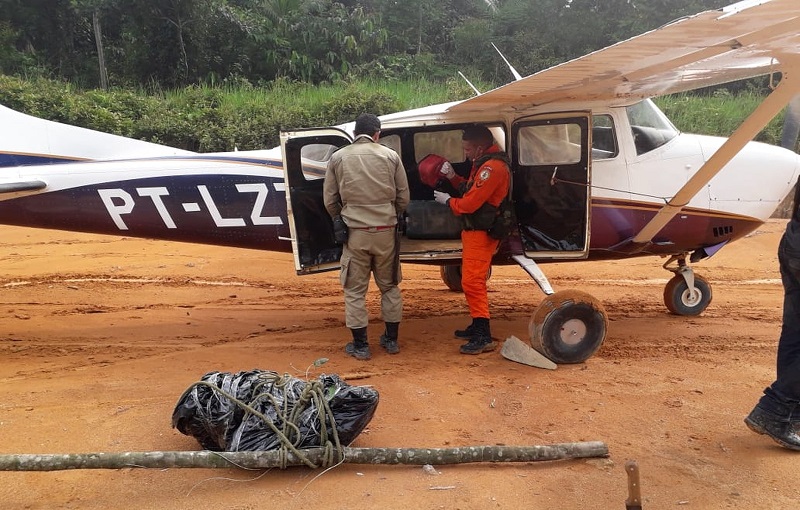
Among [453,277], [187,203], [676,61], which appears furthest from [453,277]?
[676,61]

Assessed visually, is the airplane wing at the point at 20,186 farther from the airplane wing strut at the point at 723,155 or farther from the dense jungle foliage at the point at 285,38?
the dense jungle foliage at the point at 285,38

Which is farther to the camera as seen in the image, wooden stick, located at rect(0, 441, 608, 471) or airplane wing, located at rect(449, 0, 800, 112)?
airplane wing, located at rect(449, 0, 800, 112)

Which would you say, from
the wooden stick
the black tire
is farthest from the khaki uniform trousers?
the black tire

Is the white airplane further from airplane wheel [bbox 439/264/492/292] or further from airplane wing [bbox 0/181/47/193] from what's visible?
airplane wheel [bbox 439/264/492/292]

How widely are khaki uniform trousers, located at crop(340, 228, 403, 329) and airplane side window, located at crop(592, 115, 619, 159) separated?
246cm

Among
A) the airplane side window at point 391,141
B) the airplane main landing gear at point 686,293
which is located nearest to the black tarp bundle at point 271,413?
the airplane side window at point 391,141

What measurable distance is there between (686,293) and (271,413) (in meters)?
5.60

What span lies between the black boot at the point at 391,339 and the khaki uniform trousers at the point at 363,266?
257 millimetres

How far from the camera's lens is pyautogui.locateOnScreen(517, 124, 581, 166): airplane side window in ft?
21.2

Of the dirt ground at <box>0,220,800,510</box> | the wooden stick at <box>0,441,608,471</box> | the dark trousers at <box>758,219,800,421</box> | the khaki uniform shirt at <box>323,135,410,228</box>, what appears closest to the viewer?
the wooden stick at <box>0,441,608,471</box>

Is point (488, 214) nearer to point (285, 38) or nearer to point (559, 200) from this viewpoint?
point (559, 200)

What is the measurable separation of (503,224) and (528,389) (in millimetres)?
1550

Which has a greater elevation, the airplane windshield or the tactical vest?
the airplane windshield

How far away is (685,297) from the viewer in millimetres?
7781
